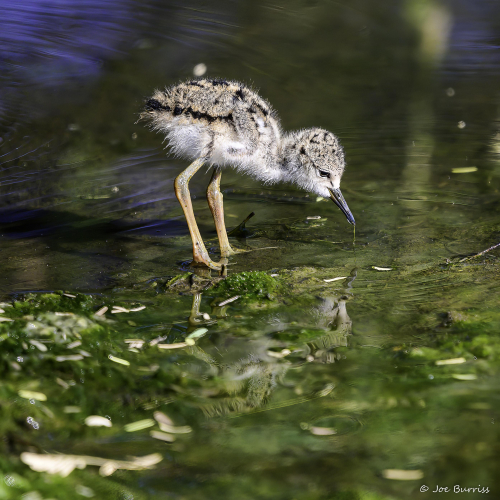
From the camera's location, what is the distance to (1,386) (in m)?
2.72

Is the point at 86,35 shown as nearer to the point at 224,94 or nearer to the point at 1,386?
the point at 224,94

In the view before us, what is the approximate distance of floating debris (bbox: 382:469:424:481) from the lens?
90.1 inches

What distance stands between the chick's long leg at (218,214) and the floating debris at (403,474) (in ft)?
9.08

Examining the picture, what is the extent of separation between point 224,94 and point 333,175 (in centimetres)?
112

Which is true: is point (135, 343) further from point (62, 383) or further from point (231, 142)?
point (231, 142)

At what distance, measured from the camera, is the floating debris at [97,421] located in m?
2.64

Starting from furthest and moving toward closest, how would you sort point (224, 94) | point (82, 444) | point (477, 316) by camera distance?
point (224, 94) < point (477, 316) < point (82, 444)

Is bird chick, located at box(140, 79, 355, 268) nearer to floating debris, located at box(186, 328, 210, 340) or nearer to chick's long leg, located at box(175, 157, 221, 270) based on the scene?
chick's long leg, located at box(175, 157, 221, 270)

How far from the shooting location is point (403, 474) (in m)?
2.31

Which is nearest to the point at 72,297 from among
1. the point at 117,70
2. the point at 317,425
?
the point at 317,425

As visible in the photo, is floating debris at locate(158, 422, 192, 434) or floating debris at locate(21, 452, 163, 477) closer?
floating debris at locate(21, 452, 163, 477)

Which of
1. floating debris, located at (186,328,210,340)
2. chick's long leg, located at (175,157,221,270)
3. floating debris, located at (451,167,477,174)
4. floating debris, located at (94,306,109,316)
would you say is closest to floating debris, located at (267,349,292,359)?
floating debris, located at (186,328,210,340)

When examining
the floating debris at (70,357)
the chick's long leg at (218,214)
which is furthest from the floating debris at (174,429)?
the chick's long leg at (218,214)

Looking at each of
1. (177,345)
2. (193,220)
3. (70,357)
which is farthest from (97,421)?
(193,220)
